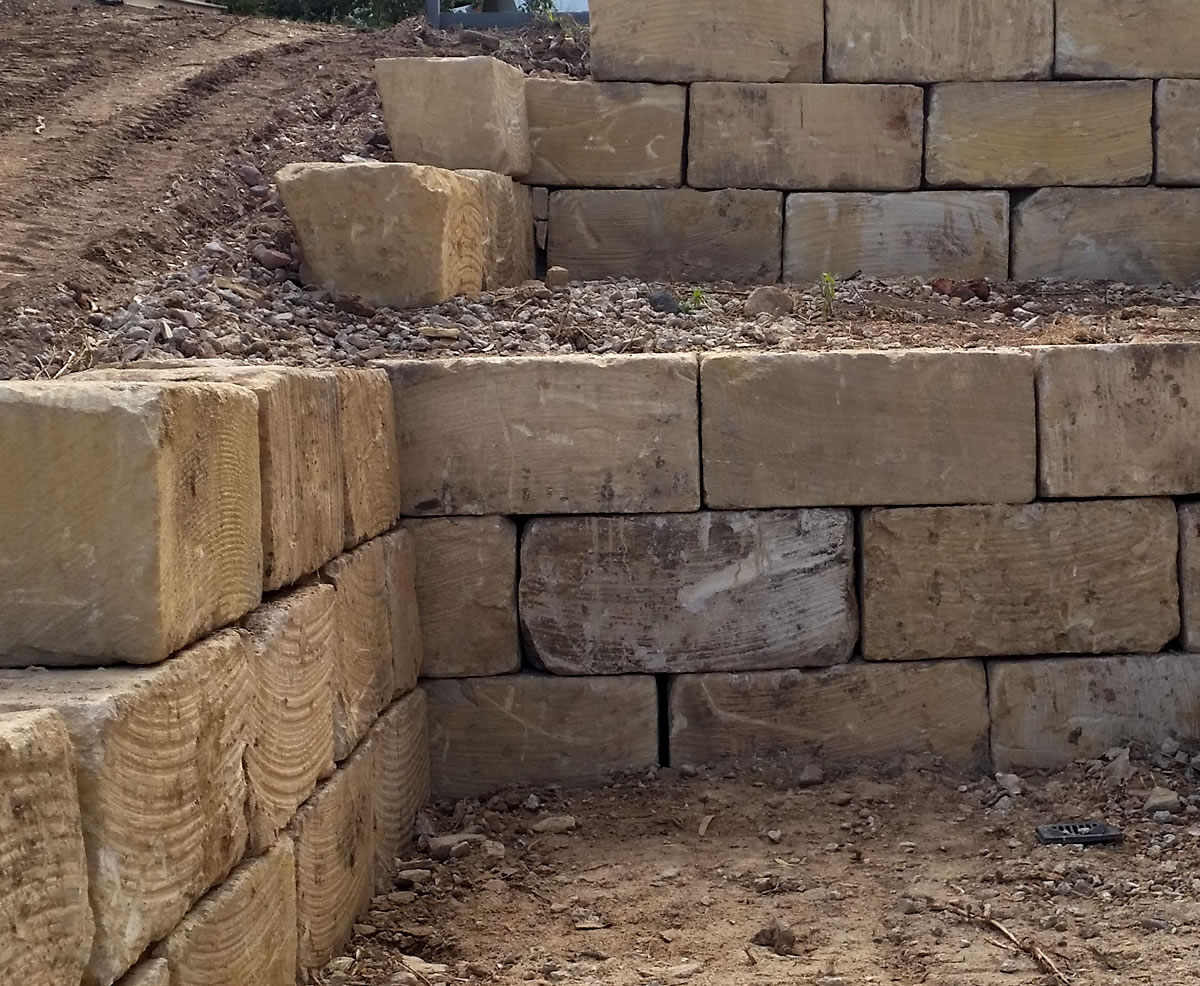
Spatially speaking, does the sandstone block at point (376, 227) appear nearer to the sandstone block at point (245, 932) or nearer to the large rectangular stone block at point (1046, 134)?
the large rectangular stone block at point (1046, 134)

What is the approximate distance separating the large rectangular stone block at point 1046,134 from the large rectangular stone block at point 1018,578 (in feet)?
10.8

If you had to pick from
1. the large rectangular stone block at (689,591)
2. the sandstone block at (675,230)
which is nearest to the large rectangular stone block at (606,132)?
the sandstone block at (675,230)

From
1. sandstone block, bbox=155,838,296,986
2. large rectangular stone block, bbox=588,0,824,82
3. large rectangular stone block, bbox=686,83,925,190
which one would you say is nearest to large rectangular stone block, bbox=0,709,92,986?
sandstone block, bbox=155,838,296,986

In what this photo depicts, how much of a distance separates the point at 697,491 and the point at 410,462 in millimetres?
1151

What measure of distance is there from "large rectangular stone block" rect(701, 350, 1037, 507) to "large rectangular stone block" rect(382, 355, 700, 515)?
0.16m

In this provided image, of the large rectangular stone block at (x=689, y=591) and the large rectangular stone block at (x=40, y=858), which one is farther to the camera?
the large rectangular stone block at (x=689, y=591)

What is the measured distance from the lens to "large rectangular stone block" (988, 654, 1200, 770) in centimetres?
596

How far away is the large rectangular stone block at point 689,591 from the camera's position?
19.1ft

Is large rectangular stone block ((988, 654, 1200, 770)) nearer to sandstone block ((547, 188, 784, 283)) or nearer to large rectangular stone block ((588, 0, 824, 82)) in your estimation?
sandstone block ((547, 188, 784, 283))

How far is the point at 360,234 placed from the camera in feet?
22.4

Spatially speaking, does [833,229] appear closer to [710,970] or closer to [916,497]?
[916,497]

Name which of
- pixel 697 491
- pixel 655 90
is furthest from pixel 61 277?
pixel 655 90

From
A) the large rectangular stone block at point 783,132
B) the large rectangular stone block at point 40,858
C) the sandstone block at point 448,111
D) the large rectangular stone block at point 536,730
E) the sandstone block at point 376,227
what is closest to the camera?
the large rectangular stone block at point 40,858

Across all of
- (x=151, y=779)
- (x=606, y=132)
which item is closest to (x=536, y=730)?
(x=151, y=779)
